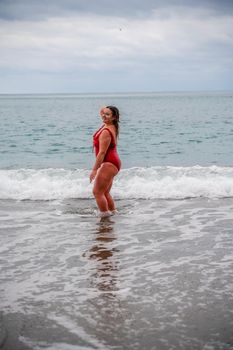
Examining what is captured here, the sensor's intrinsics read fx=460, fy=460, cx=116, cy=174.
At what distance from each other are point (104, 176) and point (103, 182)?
4.5 inches

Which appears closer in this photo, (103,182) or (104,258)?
(104,258)

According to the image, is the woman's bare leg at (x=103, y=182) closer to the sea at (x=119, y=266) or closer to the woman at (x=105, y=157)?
the woman at (x=105, y=157)

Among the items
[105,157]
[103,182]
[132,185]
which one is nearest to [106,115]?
[105,157]

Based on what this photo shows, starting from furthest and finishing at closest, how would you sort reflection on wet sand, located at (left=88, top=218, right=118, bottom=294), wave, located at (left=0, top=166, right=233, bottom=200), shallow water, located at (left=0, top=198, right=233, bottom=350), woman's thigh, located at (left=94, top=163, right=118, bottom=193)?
1. wave, located at (left=0, top=166, right=233, bottom=200)
2. woman's thigh, located at (left=94, top=163, right=118, bottom=193)
3. reflection on wet sand, located at (left=88, top=218, right=118, bottom=294)
4. shallow water, located at (left=0, top=198, right=233, bottom=350)

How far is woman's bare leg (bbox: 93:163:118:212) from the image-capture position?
796 cm

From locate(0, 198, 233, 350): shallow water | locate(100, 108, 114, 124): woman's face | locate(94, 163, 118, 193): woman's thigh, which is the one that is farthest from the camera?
locate(94, 163, 118, 193): woman's thigh

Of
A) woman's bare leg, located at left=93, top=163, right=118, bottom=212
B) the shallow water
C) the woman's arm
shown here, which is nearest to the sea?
the shallow water

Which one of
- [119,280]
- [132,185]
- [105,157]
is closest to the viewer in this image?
[119,280]

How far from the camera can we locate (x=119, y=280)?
15.3ft

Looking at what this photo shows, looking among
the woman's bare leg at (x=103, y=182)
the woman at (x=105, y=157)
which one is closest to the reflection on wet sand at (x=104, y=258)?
the woman's bare leg at (x=103, y=182)

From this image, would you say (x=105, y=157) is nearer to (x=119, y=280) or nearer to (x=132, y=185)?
(x=132, y=185)

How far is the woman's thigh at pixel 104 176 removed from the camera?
7.95 metres

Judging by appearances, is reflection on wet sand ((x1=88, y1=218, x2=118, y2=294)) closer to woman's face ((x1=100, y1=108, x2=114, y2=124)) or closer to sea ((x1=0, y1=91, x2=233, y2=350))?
sea ((x1=0, y1=91, x2=233, y2=350))

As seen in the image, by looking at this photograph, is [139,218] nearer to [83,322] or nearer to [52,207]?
[52,207]
